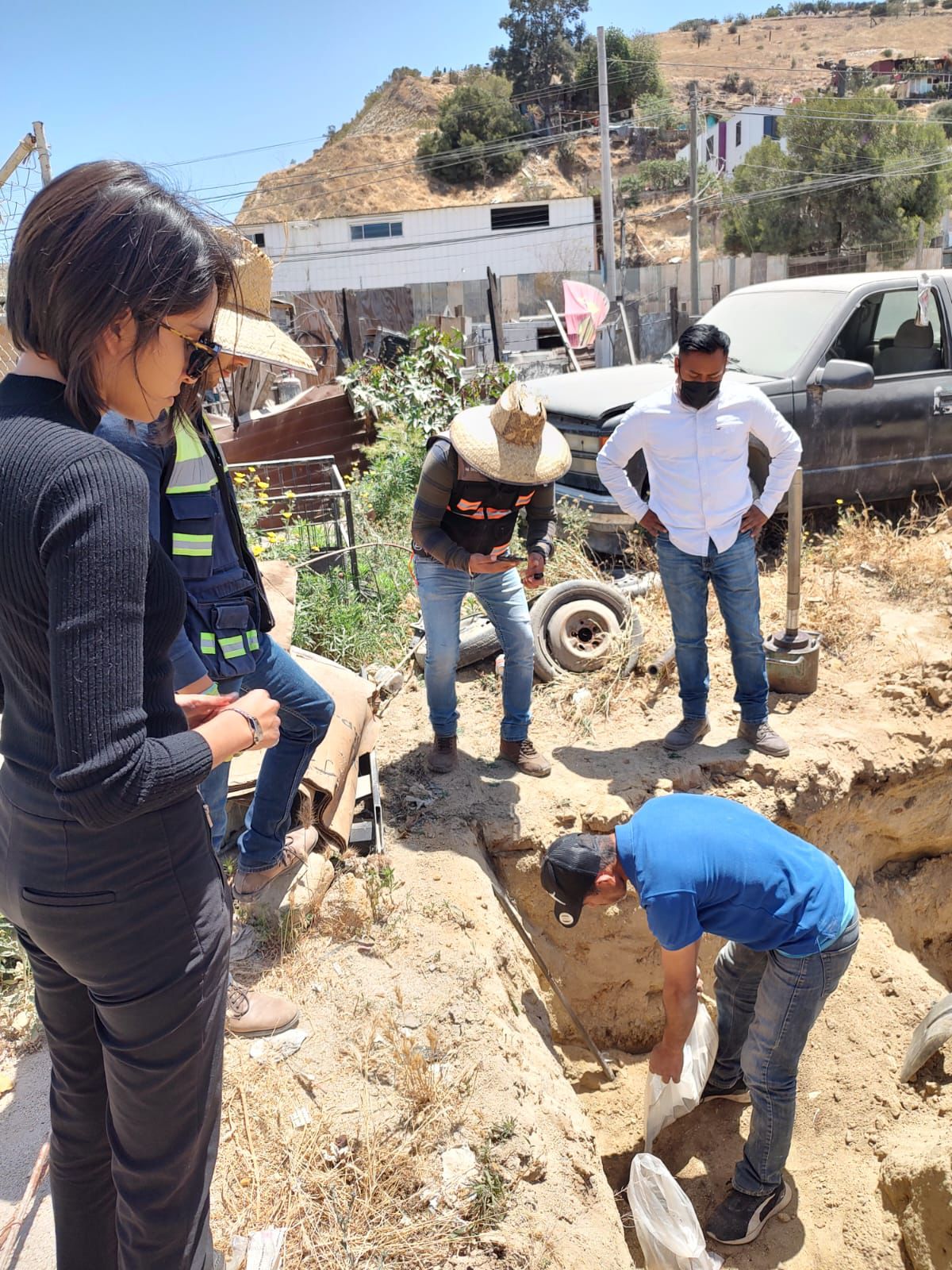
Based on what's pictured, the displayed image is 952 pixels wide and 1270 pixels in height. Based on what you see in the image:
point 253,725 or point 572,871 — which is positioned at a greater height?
point 253,725

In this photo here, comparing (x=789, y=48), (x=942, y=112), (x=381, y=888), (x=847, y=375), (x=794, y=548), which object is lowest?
(x=381, y=888)

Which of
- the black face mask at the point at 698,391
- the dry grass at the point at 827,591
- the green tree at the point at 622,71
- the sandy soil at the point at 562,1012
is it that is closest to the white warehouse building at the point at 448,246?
the green tree at the point at 622,71

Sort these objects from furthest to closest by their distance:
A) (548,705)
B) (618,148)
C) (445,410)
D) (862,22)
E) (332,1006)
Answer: (862,22), (618,148), (445,410), (548,705), (332,1006)

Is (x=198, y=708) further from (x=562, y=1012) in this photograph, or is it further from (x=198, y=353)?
(x=562, y=1012)

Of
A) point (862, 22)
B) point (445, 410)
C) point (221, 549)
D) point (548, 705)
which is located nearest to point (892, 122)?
point (445, 410)

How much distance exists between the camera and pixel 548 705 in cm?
508

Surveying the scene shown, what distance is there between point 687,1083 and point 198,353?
269 centimetres

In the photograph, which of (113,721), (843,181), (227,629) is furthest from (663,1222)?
(843,181)

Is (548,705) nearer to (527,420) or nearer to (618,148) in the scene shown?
(527,420)

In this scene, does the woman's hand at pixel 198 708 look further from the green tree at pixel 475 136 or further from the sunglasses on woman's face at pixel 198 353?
the green tree at pixel 475 136

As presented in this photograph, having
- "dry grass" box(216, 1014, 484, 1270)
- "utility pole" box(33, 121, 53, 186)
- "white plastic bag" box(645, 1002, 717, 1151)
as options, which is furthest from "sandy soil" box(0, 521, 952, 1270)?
"utility pole" box(33, 121, 53, 186)

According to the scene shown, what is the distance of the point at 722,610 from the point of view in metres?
4.36

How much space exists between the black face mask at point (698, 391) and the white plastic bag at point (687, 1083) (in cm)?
246

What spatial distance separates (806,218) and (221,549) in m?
33.4
